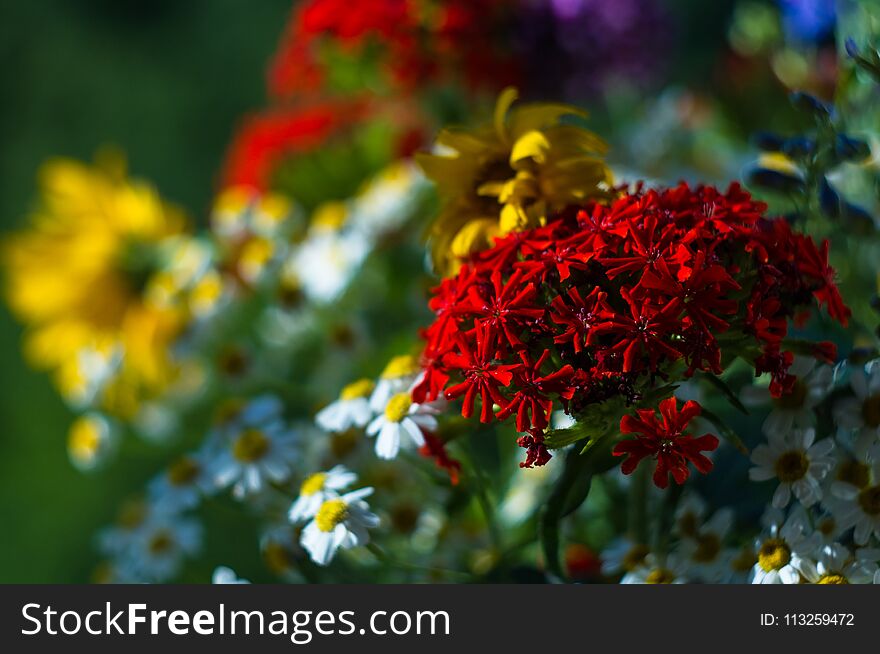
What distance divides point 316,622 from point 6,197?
1.32 metres

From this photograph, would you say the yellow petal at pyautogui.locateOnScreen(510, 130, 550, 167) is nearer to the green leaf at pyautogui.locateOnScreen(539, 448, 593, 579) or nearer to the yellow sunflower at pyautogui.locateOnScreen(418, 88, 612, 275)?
the yellow sunflower at pyautogui.locateOnScreen(418, 88, 612, 275)

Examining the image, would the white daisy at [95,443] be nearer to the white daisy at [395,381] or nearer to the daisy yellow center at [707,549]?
the white daisy at [395,381]

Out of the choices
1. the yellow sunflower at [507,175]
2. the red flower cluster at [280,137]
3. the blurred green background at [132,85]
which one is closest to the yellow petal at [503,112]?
the yellow sunflower at [507,175]

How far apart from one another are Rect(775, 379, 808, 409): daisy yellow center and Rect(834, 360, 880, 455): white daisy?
16 mm

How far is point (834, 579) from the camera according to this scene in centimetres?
41

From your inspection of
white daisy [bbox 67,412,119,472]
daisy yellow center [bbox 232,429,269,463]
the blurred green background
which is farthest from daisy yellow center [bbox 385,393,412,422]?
the blurred green background

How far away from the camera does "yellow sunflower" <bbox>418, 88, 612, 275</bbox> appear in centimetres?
46

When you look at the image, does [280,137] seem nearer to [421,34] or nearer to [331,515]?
[421,34]

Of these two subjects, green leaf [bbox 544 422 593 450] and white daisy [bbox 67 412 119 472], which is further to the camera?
white daisy [bbox 67 412 119 472]

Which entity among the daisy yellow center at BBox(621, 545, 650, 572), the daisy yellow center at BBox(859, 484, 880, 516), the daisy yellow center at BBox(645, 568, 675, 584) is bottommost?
the daisy yellow center at BBox(645, 568, 675, 584)

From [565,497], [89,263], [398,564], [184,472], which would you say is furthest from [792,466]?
[89,263]

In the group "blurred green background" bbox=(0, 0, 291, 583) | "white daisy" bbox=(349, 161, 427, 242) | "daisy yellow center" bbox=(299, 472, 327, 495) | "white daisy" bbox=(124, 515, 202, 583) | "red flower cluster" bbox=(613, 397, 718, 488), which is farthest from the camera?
"blurred green background" bbox=(0, 0, 291, 583)

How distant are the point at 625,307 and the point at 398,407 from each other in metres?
0.13

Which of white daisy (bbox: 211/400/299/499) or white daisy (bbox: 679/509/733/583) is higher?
white daisy (bbox: 211/400/299/499)
